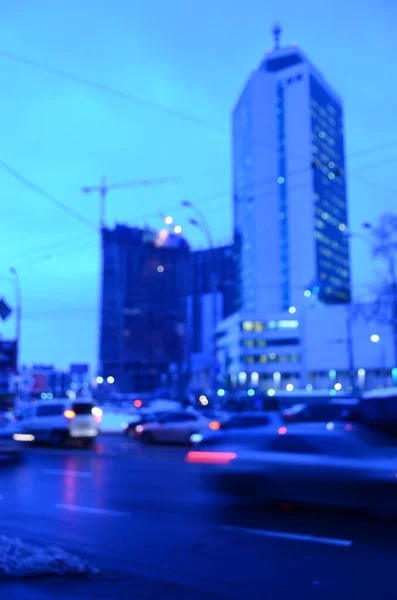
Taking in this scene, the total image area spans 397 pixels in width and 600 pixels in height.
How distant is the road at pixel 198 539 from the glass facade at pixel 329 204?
416ft

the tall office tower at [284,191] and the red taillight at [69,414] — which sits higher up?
the tall office tower at [284,191]

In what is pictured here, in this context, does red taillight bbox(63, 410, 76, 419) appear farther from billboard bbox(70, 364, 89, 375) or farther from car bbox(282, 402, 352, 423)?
billboard bbox(70, 364, 89, 375)

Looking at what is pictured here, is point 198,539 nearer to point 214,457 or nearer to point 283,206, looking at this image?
point 214,457

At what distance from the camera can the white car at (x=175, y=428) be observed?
79.8 ft

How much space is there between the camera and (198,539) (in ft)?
26.5

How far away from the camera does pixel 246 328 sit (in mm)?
118500

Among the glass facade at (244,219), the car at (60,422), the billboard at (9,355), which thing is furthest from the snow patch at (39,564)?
the glass facade at (244,219)

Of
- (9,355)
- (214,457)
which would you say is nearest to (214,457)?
(214,457)

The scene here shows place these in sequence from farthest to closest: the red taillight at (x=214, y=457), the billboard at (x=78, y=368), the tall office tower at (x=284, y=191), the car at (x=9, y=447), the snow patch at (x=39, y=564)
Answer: the tall office tower at (x=284, y=191) < the billboard at (x=78, y=368) < the car at (x=9, y=447) < the red taillight at (x=214, y=457) < the snow patch at (x=39, y=564)

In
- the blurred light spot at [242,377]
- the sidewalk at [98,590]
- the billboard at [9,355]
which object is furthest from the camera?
the blurred light spot at [242,377]

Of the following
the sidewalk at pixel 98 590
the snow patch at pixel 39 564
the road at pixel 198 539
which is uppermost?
the snow patch at pixel 39 564

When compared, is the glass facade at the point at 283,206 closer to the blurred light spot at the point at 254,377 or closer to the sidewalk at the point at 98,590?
the blurred light spot at the point at 254,377

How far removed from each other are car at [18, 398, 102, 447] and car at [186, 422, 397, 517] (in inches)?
529

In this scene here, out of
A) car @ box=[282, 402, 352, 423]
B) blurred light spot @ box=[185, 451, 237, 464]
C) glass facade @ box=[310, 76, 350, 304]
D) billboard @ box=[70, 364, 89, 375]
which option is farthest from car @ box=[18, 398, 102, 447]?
glass facade @ box=[310, 76, 350, 304]
